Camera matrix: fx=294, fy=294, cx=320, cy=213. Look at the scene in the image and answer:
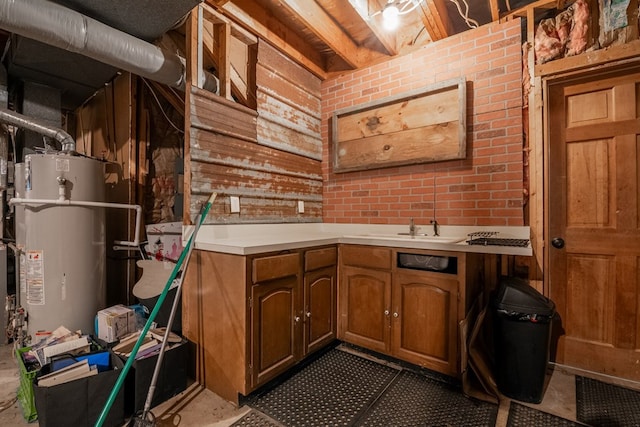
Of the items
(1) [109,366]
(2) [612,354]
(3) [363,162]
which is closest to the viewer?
(1) [109,366]

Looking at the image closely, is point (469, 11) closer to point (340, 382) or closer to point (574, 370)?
point (574, 370)

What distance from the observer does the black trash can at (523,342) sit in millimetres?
1687

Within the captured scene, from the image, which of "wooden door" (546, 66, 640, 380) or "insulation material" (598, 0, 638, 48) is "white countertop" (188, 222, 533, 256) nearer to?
"wooden door" (546, 66, 640, 380)

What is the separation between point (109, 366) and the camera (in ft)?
5.38

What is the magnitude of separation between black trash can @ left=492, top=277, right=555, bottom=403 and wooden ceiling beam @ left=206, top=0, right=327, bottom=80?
2.56 m

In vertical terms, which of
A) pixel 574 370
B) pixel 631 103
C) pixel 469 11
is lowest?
pixel 574 370

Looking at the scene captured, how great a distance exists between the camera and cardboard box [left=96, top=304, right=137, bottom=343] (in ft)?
6.42

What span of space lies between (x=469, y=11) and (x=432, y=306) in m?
2.36

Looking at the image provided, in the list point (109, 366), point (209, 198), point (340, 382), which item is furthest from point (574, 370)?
point (109, 366)

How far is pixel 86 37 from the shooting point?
178 centimetres

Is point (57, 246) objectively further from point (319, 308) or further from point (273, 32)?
point (273, 32)

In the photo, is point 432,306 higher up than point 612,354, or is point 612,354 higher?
point 432,306

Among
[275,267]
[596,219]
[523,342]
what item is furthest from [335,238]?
[596,219]

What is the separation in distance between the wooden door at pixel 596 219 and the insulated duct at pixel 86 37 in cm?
268
